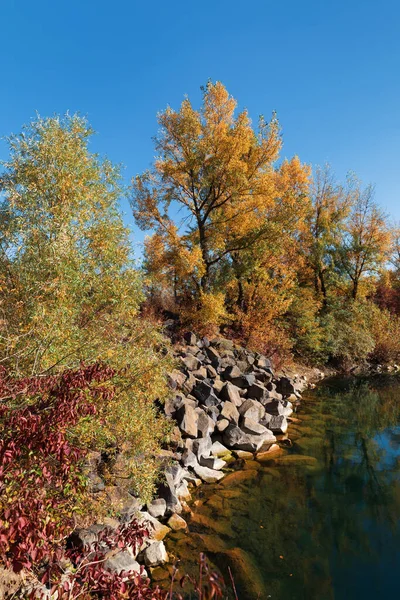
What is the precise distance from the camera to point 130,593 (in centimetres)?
372

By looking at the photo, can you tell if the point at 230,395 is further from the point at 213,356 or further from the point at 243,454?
the point at 213,356

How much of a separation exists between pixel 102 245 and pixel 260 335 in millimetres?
15631

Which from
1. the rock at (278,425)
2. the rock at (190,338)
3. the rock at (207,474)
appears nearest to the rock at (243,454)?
the rock at (207,474)

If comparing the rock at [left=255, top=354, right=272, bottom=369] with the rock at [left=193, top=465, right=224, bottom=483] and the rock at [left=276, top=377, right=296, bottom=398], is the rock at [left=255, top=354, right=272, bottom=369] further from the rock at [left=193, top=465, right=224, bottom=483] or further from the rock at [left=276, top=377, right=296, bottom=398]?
the rock at [left=193, top=465, right=224, bottom=483]

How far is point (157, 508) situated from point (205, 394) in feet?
17.9

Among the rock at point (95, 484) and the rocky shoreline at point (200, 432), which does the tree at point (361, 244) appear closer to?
the rocky shoreline at point (200, 432)

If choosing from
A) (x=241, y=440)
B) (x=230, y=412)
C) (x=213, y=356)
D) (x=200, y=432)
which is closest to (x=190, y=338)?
(x=213, y=356)

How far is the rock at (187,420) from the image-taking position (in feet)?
34.3

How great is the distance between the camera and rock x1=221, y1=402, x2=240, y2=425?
12.5 meters

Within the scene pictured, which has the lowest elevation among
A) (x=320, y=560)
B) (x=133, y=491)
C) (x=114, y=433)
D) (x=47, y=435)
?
(x=320, y=560)

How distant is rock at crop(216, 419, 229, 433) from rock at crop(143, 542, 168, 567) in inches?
221

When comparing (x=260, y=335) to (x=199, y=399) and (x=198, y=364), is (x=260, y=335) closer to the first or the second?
(x=198, y=364)

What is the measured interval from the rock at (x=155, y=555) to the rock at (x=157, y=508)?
106cm

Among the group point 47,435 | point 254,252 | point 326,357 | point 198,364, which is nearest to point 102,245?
point 47,435
